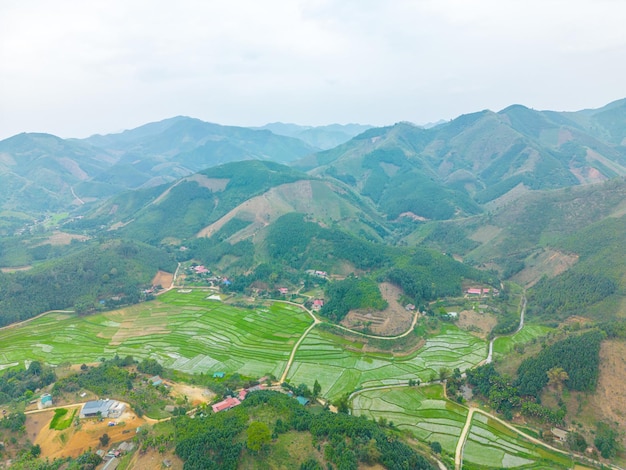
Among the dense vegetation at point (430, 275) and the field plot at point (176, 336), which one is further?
the dense vegetation at point (430, 275)

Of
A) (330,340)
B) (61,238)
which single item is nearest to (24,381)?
(330,340)

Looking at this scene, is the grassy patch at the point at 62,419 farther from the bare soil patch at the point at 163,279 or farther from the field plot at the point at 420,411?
the bare soil patch at the point at 163,279

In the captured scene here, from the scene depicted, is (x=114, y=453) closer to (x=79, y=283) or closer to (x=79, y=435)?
(x=79, y=435)

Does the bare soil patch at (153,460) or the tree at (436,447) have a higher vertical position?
the bare soil patch at (153,460)

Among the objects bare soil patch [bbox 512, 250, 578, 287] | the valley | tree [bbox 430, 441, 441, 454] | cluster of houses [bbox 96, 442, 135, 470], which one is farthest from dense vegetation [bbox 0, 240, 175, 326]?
bare soil patch [bbox 512, 250, 578, 287]

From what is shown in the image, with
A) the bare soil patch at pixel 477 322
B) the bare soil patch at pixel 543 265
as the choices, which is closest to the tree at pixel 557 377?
the bare soil patch at pixel 477 322

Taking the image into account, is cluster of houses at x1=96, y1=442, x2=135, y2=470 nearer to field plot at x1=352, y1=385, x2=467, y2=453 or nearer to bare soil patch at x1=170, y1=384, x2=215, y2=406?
bare soil patch at x1=170, y1=384, x2=215, y2=406

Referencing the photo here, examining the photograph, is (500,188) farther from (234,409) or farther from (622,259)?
(234,409)
